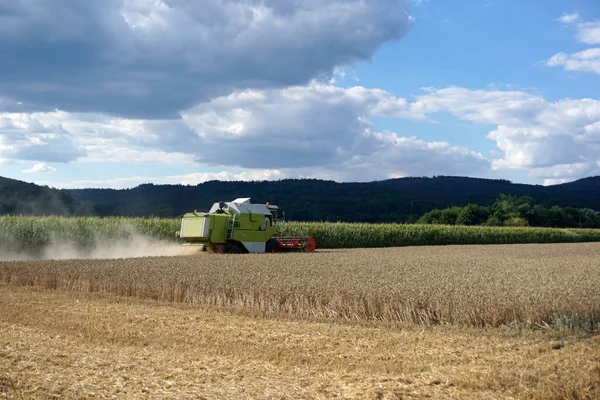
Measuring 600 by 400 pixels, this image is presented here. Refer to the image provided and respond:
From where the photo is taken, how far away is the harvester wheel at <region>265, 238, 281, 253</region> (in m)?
30.3

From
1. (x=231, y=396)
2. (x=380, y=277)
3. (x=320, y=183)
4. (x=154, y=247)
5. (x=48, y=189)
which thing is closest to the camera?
(x=231, y=396)

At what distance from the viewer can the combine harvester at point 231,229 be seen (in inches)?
1089

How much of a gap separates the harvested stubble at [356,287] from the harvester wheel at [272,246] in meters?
8.68

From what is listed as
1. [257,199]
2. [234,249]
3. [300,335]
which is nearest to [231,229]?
[234,249]

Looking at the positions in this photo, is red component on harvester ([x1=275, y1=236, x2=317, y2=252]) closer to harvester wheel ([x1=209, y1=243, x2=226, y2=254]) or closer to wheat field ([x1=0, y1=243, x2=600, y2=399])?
→ harvester wheel ([x1=209, y1=243, x2=226, y2=254])

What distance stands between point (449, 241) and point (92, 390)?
150 feet

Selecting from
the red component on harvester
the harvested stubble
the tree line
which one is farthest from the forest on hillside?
the harvested stubble

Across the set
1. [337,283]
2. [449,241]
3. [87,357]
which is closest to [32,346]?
[87,357]

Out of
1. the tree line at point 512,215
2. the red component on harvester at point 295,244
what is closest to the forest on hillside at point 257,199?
the tree line at point 512,215

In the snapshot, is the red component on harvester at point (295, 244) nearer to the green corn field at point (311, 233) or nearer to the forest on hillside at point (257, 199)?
the green corn field at point (311, 233)

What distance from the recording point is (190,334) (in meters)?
10.8

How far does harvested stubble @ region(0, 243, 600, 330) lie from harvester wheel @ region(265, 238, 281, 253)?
868 centimetres

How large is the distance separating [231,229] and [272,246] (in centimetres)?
305

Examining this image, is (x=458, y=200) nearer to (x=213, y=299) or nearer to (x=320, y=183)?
(x=320, y=183)
